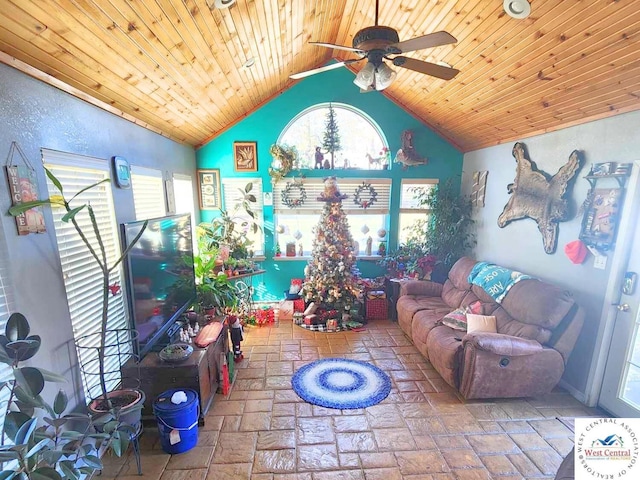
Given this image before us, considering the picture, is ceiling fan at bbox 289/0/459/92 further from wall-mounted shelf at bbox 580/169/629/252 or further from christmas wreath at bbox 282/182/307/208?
christmas wreath at bbox 282/182/307/208

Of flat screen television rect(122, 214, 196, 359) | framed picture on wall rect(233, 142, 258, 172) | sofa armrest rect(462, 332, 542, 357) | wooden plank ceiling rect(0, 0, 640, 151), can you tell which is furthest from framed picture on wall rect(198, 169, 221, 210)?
sofa armrest rect(462, 332, 542, 357)

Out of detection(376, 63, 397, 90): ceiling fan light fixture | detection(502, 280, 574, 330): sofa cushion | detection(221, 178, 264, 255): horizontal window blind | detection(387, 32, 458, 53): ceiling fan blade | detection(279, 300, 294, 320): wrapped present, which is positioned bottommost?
detection(279, 300, 294, 320): wrapped present

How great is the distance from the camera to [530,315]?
2.73 meters

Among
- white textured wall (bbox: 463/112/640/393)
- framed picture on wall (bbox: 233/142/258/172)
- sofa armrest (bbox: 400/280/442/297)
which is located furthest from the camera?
framed picture on wall (bbox: 233/142/258/172)

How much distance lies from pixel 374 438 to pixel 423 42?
8.99 ft

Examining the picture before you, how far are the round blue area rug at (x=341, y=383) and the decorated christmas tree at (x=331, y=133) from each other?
302 cm

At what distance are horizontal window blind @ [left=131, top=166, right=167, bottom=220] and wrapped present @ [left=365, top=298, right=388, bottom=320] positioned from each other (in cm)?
298

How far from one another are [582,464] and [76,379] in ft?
10.0

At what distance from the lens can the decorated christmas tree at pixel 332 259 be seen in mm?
4133

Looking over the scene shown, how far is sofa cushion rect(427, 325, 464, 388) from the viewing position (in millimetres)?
2691

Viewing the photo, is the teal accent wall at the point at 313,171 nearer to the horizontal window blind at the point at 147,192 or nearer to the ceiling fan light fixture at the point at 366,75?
the horizontal window blind at the point at 147,192

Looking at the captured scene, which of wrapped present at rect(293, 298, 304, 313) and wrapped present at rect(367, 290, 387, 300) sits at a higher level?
wrapped present at rect(367, 290, 387, 300)

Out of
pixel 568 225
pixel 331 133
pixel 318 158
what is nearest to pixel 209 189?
pixel 318 158

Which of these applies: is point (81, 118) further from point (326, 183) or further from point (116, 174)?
point (326, 183)
